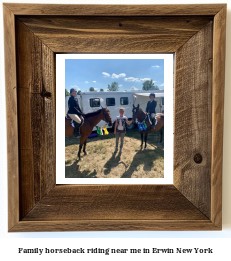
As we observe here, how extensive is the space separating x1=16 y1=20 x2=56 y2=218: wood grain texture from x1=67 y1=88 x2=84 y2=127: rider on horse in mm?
49

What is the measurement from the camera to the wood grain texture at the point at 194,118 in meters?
0.56

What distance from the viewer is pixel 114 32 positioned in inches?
22.0

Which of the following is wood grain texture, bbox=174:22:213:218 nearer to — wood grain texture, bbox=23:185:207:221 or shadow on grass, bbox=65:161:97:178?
wood grain texture, bbox=23:185:207:221

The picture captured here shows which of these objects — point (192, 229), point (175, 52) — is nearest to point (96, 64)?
point (175, 52)

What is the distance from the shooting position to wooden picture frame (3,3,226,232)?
0.55 metres

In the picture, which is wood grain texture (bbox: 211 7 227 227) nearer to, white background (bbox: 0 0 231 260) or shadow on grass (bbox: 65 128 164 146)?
white background (bbox: 0 0 231 260)

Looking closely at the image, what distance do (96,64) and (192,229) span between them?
1.83ft

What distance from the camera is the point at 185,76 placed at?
0.57 meters

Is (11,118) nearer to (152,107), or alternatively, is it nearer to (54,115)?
(54,115)

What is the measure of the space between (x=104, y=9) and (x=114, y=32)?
2.5 inches

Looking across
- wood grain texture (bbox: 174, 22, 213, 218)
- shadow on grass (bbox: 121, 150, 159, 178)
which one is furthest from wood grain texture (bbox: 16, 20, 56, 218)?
wood grain texture (bbox: 174, 22, 213, 218)

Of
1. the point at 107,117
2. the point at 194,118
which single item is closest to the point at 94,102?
the point at 107,117

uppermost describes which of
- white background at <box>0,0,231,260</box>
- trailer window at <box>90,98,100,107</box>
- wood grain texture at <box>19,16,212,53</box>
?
wood grain texture at <box>19,16,212,53</box>

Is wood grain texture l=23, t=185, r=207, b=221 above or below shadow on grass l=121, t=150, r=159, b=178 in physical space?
below
